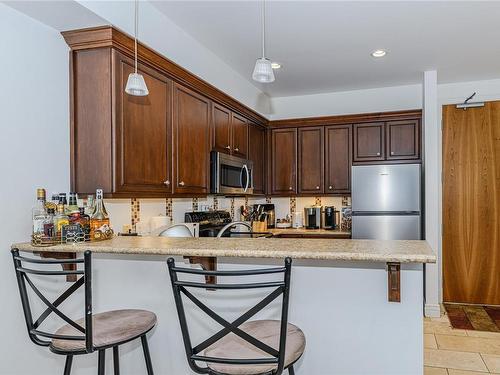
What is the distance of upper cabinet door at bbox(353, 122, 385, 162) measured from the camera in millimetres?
4582

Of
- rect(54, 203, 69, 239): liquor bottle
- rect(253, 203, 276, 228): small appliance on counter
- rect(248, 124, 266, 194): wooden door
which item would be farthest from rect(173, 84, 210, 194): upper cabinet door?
rect(253, 203, 276, 228): small appliance on counter

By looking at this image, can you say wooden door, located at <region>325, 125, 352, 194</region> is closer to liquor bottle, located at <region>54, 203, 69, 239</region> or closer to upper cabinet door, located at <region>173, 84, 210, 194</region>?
upper cabinet door, located at <region>173, 84, 210, 194</region>

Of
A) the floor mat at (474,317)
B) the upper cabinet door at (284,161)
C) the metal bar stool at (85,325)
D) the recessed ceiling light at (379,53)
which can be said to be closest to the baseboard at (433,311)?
the floor mat at (474,317)

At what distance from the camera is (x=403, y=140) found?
14.8 ft

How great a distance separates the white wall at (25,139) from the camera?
6.58ft

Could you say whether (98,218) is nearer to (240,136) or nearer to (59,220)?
(59,220)

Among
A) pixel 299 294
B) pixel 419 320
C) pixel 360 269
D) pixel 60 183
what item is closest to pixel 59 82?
pixel 60 183

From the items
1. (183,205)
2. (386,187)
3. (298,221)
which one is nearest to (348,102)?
(386,187)

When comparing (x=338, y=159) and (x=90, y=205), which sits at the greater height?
(x=338, y=159)

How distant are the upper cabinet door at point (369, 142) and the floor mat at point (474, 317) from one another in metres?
1.82

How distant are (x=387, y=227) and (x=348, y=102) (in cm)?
162

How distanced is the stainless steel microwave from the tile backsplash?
0.35 m

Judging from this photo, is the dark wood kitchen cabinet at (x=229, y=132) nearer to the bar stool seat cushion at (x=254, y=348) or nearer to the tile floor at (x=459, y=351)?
the bar stool seat cushion at (x=254, y=348)

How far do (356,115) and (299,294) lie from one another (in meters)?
3.19
